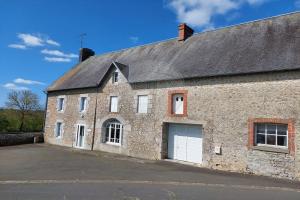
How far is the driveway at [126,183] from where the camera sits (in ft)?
25.2

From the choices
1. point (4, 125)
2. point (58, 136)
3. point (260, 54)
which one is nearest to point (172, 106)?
point (260, 54)

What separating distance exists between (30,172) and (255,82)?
10.3 meters

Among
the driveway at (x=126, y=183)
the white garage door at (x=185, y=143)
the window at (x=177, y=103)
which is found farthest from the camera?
the window at (x=177, y=103)

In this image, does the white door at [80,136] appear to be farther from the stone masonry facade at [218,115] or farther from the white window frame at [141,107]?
the white window frame at [141,107]

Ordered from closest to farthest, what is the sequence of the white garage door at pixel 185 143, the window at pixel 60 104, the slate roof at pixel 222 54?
1. the slate roof at pixel 222 54
2. the white garage door at pixel 185 143
3. the window at pixel 60 104

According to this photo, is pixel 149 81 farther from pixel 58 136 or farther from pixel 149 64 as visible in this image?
pixel 58 136

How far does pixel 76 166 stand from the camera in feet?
41.2

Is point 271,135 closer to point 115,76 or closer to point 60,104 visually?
point 115,76

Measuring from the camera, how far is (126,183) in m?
9.27

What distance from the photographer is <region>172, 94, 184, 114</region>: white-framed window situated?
15062mm

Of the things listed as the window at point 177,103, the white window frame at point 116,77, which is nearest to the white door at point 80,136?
the white window frame at point 116,77

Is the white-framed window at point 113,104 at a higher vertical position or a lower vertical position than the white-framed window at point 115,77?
lower

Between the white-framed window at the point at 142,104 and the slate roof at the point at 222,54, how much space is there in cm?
106

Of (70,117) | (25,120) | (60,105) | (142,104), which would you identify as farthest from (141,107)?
(25,120)
